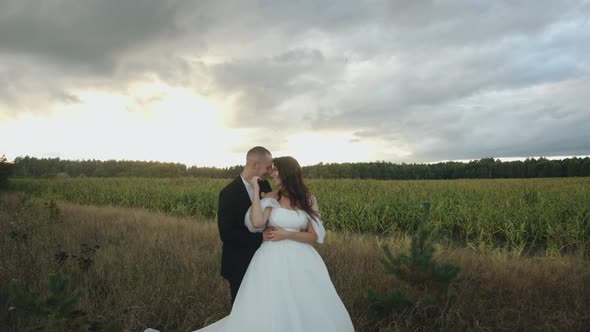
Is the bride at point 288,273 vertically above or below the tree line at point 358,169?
below

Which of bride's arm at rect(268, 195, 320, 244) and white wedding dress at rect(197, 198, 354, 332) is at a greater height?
bride's arm at rect(268, 195, 320, 244)

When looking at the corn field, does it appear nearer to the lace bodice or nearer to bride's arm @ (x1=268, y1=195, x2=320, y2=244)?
bride's arm @ (x1=268, y1=195, x2=320, y2=244)

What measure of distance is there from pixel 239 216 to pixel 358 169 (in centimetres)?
3889

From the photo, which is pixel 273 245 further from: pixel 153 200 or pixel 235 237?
pixel 153 200

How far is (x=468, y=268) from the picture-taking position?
24.0 feet

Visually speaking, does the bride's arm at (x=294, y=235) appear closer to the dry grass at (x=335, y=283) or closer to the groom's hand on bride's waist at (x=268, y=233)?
the groom's hand on bride's waist at (x=268, y=233)

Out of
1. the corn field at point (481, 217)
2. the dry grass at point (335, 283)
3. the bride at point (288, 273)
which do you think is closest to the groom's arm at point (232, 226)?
the bride at point (288, 273)

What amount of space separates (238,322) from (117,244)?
7.22 metres

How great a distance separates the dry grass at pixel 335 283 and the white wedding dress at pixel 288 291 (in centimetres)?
129

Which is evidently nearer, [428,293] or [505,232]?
[428,293]

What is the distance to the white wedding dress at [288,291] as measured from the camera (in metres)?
3.77

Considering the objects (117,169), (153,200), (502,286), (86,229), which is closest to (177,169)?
(117,169)

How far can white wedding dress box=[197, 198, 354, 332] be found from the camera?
3.77 meters

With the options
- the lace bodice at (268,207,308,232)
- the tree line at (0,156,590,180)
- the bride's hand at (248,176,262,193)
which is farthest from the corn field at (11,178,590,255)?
the tree line at (0,156,590,180)
